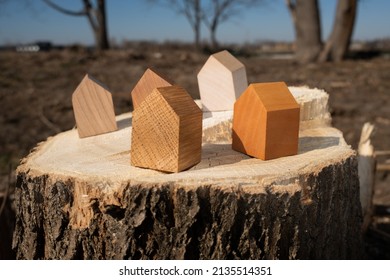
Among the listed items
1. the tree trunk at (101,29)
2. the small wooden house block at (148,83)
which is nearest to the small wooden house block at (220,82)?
the small wooden house block at (148,83)

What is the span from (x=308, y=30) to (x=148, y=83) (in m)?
7.47

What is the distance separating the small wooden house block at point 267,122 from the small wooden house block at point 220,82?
1.34ft

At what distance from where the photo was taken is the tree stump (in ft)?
4.64

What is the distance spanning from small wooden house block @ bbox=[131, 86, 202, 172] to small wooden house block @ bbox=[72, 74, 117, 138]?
0.55 m

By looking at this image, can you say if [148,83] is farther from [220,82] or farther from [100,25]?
[100,25]

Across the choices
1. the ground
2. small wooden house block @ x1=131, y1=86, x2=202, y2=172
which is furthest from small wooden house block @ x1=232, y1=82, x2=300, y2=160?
the ground

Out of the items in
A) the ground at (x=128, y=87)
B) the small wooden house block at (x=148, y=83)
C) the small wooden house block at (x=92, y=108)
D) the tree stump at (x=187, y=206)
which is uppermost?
the small wooden house block at (x=148, y=83)

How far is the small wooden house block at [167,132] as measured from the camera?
150cm

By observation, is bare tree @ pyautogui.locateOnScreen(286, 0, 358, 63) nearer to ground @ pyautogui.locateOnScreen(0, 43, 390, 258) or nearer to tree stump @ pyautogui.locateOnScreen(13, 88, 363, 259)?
ground @ pyautogui.locateOnScreen(0, 43, 390, 258)

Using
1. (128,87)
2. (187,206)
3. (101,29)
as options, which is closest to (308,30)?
(128,87)

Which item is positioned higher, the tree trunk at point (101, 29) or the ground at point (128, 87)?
the tree trunk at point (101, 29)

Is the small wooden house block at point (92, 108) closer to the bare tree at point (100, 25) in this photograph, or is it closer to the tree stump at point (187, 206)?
the tree stump at point (187, 206)

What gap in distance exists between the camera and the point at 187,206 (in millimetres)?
1401
